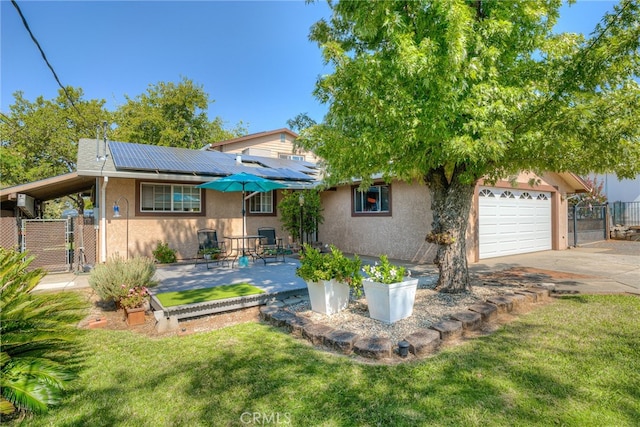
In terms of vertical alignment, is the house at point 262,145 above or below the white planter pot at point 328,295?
above

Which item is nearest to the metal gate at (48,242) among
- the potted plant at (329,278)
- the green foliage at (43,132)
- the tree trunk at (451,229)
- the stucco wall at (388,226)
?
the potted plant at (329,278)

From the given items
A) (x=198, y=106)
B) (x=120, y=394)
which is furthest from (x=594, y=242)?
(x=198, y=106)

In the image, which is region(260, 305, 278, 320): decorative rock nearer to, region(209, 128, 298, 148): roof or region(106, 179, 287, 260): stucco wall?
region(106, 179, 287, 260): stucco wall

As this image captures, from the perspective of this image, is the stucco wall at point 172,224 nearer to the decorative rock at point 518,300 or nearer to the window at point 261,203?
the window at point 261,203

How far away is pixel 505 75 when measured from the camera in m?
5.35

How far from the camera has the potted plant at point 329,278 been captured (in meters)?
5.23

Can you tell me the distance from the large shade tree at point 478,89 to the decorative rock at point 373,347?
267 cm

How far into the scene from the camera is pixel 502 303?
218 inches

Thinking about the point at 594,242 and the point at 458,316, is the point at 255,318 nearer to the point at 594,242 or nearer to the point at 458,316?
the point at 458,316

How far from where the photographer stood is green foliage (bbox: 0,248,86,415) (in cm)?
279

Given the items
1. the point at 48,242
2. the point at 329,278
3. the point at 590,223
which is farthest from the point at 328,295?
the point at 590,223

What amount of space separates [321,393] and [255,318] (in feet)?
9.48

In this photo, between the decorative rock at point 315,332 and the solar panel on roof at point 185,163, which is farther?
the solar panel on roof at point 185,163

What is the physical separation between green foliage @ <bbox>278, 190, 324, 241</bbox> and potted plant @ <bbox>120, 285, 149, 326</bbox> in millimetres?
7234
